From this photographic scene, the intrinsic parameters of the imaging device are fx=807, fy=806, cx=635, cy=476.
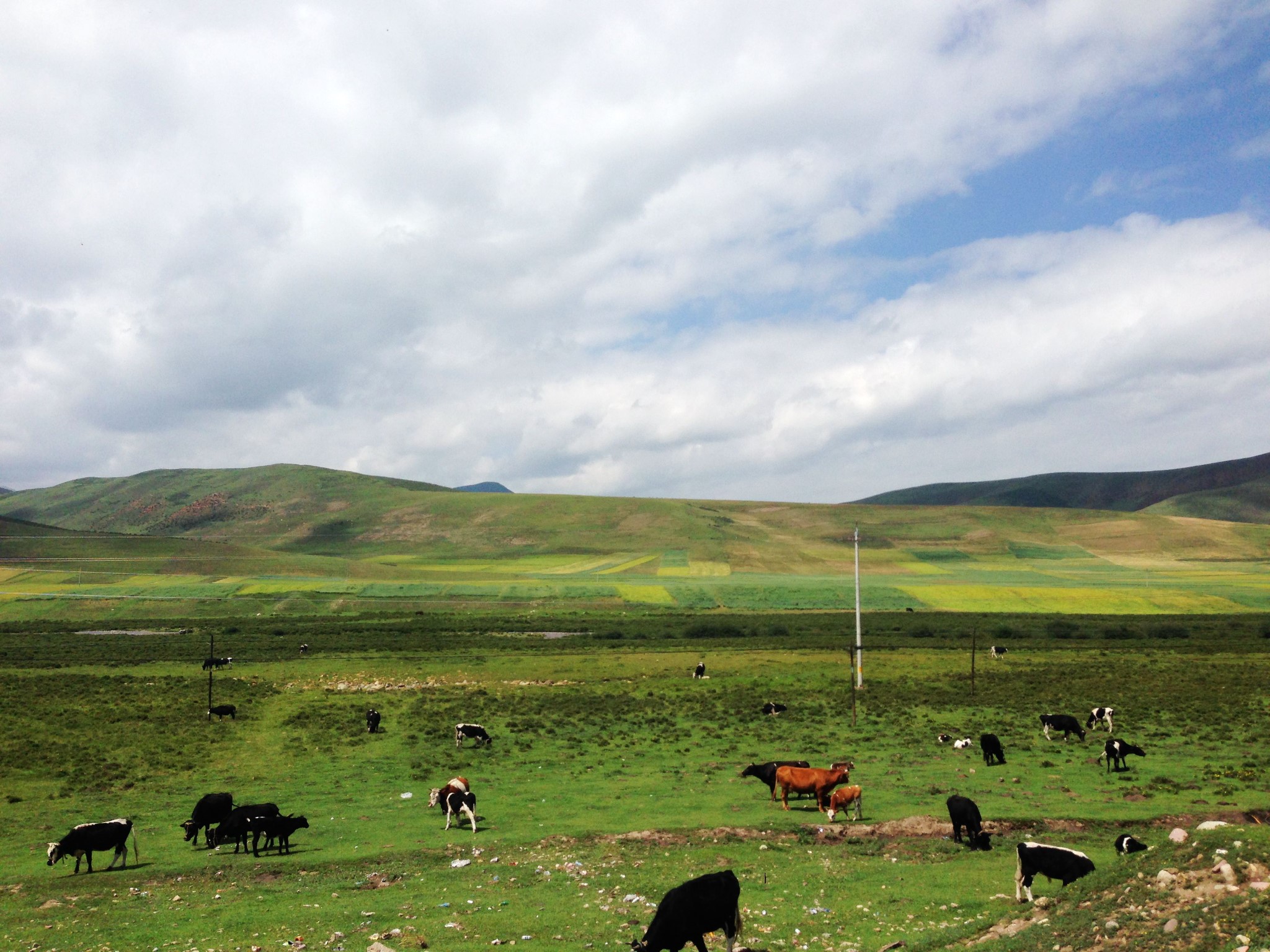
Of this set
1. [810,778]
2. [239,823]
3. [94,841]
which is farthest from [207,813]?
[810,778]

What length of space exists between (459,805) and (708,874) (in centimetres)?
1069

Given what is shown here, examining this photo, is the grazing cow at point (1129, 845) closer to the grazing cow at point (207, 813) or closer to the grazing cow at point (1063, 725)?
the grazing cow at point (1063, 725)

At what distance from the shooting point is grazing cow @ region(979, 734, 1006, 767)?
31609mm

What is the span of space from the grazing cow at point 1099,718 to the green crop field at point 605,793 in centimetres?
85

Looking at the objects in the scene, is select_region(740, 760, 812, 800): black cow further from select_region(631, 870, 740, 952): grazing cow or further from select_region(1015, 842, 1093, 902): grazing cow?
select_region(631, 870, 740, 952): grazing cow

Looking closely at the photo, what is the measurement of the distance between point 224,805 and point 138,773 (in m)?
10.8

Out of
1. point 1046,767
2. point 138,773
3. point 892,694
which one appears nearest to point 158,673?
point 138,773

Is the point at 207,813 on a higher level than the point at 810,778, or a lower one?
higher

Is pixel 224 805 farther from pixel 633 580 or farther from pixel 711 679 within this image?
pixel 633 580

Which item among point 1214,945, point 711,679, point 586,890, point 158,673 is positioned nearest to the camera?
point 1214,945

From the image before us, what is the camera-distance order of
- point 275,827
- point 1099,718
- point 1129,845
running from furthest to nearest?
point 1099,718 → point 275,827 → point 1129,845

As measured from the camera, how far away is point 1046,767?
3139cm

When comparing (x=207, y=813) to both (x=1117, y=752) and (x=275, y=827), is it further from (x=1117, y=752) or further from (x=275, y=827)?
(x=1117, y=752)

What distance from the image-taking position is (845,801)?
2395cm
